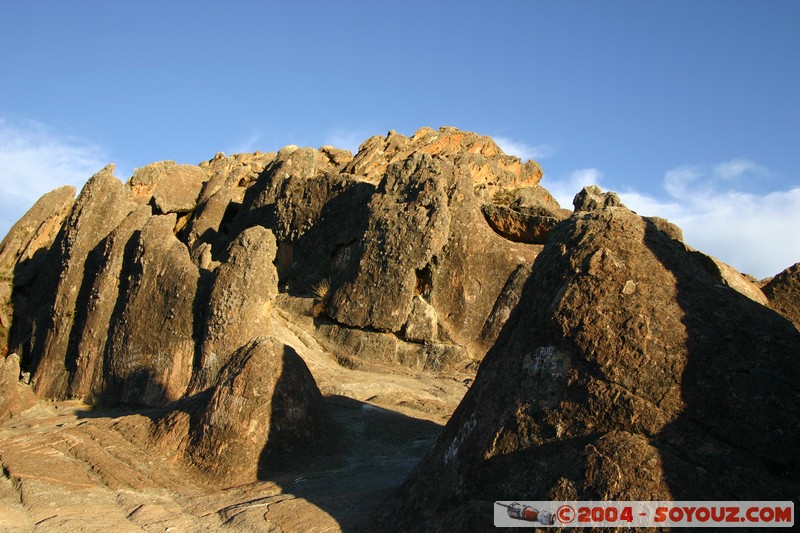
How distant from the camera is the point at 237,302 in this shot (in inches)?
561

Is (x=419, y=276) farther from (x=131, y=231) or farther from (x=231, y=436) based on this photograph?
(x=231, y=436)

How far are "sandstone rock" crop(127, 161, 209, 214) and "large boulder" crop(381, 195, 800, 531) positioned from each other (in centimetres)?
2007

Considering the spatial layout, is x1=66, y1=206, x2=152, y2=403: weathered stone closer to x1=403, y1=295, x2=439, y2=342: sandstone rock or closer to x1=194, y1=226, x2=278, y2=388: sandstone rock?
x1=194, y1=226, x2=278, y2=388: sandstone rock

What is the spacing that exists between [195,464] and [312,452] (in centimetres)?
133

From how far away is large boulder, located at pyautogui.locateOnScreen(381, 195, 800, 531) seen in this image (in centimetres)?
576

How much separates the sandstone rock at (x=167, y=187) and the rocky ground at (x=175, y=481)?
46.2 feet

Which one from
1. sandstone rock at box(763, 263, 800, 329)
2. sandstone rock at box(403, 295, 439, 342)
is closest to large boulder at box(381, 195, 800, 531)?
sandstone rock at box(763, 263, 800, 329)

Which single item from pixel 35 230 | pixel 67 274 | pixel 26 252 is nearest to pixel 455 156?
pixel 35 230

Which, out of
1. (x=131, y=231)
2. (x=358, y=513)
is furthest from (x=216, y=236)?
(x=358, y=513)

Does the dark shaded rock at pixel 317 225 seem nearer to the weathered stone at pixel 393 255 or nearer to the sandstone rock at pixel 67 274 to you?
the weathered stone at pixel 393 255

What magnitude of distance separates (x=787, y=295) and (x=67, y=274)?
1290cm

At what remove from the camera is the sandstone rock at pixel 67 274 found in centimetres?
1568

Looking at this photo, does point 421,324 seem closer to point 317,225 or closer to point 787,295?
point 317,225

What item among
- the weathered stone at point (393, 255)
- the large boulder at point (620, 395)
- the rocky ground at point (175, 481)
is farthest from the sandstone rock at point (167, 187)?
the large boulder at point (620, 395)
